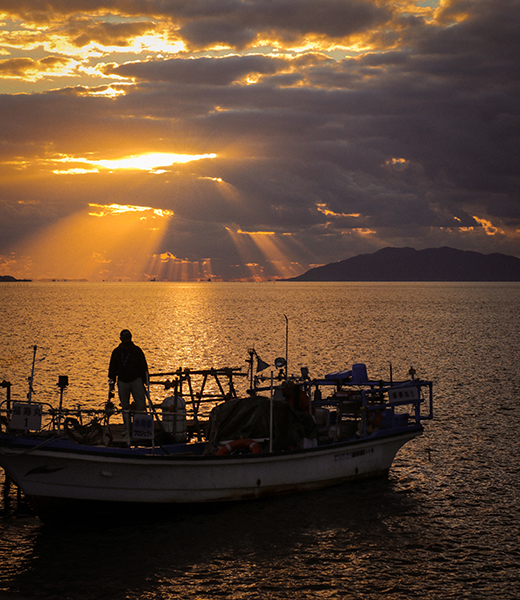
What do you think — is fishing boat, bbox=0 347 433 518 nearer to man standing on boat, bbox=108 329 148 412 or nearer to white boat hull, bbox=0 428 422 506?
white boat hull, bbox=0 428 422 506

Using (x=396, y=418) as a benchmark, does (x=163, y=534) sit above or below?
below

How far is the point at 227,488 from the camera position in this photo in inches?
588

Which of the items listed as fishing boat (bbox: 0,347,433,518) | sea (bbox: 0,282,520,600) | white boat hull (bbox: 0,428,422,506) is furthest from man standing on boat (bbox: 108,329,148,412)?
white boat hull (bbox: 0,428,422,506)

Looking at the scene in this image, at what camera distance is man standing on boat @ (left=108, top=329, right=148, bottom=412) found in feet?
53.9

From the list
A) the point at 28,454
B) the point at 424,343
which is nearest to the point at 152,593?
the point at 28,454

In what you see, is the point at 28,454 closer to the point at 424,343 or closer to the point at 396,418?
the point at 396,418

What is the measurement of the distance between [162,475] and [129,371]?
3.32 m

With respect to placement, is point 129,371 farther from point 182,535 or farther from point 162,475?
point 182,535

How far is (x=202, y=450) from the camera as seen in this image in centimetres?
1653

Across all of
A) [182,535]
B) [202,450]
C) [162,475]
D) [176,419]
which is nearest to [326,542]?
[182,535]

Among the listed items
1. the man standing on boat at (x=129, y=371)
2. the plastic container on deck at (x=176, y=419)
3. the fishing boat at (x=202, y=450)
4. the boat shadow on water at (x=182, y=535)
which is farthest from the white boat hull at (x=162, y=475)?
the man standing on boat at (x=129, y=371)

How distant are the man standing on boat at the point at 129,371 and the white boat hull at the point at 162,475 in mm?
2766

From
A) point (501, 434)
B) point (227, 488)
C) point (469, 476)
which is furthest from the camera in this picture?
point (501, 434)

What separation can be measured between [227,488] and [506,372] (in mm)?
28392
